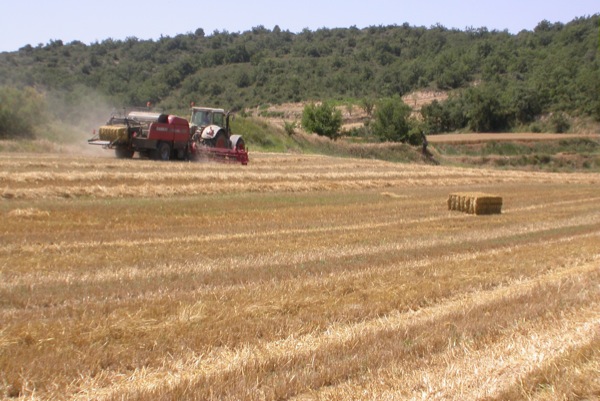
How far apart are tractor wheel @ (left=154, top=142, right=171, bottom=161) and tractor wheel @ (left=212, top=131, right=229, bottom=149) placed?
Result: 9.11 feet

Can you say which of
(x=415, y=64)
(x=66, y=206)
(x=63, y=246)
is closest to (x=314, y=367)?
(x=63, y=246)

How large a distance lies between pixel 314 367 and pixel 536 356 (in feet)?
6.54

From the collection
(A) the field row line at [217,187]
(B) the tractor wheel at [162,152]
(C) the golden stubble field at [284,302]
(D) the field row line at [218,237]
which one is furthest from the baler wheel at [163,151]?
(D) the field row line at [218,237]

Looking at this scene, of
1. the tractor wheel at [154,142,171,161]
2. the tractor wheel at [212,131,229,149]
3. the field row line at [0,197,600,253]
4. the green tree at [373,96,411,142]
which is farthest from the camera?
the green tree at [373,96,411,142]

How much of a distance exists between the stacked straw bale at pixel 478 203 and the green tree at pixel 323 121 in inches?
1691

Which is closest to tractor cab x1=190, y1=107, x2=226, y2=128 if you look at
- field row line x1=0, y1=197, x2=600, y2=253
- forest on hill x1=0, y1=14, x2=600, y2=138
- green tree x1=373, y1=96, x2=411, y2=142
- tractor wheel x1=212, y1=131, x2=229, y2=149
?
tractor wheel x1=212, y1=131, x2=229, y2=149

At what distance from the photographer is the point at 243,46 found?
409ft

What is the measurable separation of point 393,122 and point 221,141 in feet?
112

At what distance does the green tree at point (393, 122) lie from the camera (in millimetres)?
63344

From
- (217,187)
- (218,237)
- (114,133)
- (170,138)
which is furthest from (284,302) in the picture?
(170,138)

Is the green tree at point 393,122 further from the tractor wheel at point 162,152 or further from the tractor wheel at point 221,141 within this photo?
the tractor wheel at point 162,152

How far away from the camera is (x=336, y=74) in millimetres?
115062

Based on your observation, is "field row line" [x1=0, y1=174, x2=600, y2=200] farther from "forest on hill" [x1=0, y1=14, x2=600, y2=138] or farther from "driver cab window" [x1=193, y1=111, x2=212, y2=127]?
"forest on hill" [x1=0, y1=14, x2=600, y2=138]

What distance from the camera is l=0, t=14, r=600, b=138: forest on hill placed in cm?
7925
